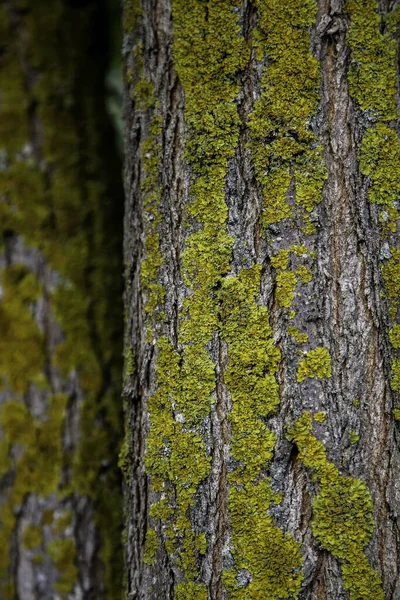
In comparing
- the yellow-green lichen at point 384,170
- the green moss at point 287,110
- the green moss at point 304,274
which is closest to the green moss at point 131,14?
the green moss at point 287,110

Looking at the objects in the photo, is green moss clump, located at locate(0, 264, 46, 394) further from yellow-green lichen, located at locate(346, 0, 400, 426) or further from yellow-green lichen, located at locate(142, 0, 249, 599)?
yellow-green lichen, located at locate(346, 0, 400, 426)

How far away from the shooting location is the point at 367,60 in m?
1.27

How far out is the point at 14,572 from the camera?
1.79 m

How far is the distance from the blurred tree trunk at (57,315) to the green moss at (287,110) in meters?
0.91

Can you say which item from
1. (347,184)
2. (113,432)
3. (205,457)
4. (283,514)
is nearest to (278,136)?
(347,184)

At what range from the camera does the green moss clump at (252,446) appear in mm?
1212

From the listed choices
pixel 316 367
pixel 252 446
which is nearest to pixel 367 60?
pixel 316 367

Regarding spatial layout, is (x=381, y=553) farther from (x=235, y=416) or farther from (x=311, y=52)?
(x=311, y=52)

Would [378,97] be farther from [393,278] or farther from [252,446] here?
[252,446]

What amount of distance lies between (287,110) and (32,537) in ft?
5.58

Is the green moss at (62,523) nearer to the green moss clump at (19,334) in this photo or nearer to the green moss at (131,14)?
the green moss clump at (19,334)

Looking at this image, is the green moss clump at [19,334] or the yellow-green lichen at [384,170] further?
the green moss clump at [19,334]

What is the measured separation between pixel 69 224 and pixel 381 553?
154cm

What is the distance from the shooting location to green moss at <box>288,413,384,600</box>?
3.91ft
